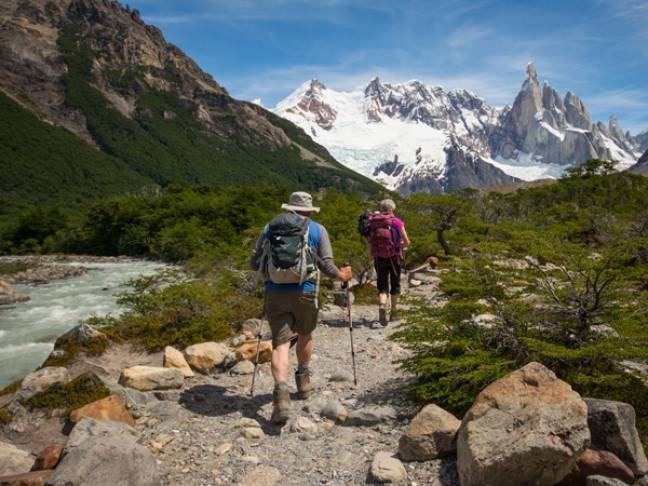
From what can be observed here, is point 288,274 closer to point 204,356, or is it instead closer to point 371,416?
point 371,416

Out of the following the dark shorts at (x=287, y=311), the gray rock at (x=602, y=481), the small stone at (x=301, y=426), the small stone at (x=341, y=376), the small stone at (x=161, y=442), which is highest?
the dark shorts at (x=287, y=311)

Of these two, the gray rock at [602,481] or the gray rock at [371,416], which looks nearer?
the gray rock at [602,481]

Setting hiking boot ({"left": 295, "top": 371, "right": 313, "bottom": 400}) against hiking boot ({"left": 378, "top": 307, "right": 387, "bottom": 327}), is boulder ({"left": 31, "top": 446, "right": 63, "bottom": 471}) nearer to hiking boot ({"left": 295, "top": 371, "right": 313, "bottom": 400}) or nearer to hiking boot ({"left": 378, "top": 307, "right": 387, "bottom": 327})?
hiking boot ({"left": 295, "top": 371, "right": 313, "bottom": 400})

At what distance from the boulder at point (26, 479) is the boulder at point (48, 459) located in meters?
0.29

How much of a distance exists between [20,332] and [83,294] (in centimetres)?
836

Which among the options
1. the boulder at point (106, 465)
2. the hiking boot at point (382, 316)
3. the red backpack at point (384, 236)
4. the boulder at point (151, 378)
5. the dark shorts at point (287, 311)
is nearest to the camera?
the boulder at point (106, 465)

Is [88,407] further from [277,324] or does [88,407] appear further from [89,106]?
[89,106]

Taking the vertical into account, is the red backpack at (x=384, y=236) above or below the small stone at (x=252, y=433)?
above

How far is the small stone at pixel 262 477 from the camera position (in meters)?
4.36

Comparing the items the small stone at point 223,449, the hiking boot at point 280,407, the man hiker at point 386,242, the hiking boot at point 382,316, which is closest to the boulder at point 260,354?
the hiking boot at point 280,407

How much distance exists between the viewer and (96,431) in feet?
16.3

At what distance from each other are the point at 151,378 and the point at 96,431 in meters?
1.97

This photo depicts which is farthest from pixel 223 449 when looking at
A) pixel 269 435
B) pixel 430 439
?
pixel 430 439

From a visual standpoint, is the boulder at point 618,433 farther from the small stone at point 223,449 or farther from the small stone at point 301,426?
the small stone at point 223,449
